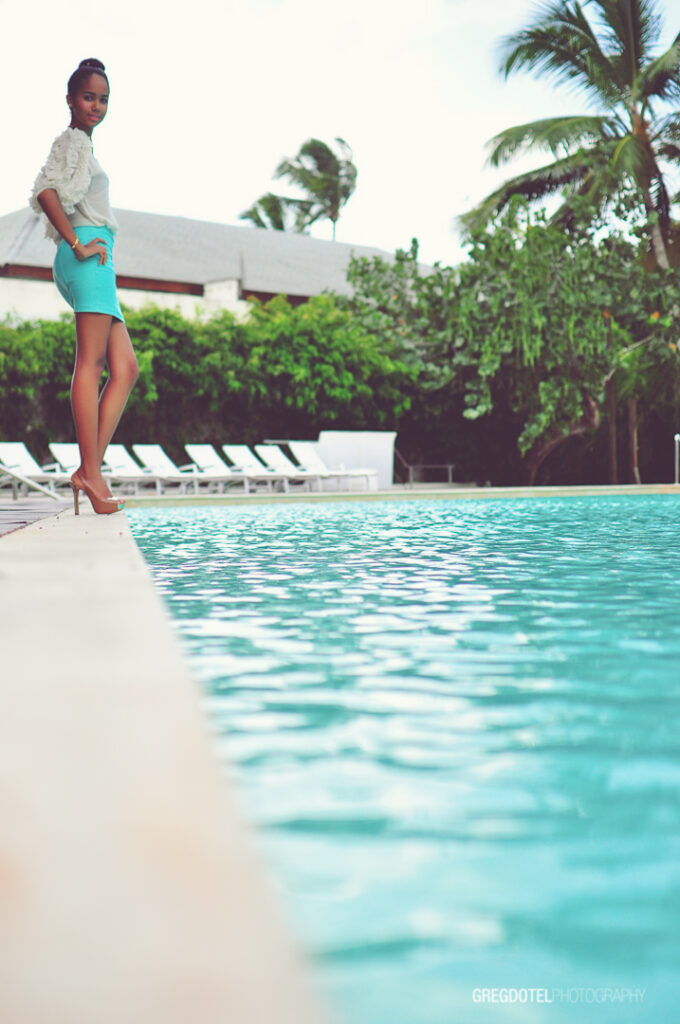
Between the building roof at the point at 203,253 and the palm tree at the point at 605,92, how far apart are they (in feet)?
26.4

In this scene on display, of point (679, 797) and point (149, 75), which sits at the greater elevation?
point (149, 75)

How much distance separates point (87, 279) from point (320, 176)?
127ft

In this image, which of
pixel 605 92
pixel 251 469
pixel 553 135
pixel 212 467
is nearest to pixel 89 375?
pixel 251 469

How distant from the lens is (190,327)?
61.0 feet

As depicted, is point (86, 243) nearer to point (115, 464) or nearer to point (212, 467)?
point (115, 464)

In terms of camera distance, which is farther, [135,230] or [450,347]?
[135,230]

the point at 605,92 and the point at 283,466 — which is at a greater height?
the point at 605,92

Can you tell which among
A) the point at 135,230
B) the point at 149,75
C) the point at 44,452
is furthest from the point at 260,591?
the point at 135,230

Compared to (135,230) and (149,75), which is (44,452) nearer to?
(149,75)

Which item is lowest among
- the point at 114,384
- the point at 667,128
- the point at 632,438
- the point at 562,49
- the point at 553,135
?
the point at 632,438

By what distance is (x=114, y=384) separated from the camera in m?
6.34

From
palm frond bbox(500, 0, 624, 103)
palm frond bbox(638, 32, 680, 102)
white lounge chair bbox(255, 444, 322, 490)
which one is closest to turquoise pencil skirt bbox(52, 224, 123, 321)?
white lounge chair bbox(255, 444, 322, 490)

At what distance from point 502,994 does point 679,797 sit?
75cm

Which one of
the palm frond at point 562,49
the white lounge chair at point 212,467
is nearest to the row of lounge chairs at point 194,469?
the white lounge chair at point 212,467
